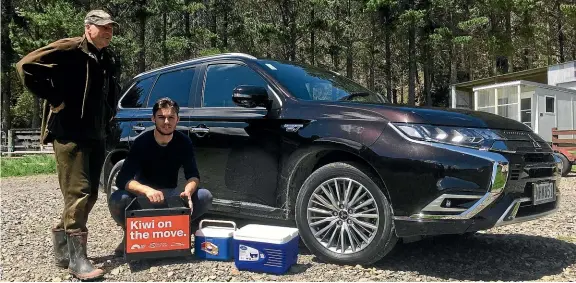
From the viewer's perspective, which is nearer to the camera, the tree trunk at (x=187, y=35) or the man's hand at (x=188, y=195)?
the man's hand at (x=188, y=195)

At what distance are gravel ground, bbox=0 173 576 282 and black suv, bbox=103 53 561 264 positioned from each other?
0.97 ft

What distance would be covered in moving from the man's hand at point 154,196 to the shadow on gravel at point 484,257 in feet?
5.71

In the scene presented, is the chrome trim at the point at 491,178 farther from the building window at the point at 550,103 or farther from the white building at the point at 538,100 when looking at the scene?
the building window at the point at 550,103

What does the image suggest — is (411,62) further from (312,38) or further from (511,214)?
(511,214)

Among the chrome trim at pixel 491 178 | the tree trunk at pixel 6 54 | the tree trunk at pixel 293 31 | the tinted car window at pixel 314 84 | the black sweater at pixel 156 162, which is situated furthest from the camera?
the tree trunk at pixel 293 31

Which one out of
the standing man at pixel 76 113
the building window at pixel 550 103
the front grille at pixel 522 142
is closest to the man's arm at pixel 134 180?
the standing man at pixel 76 113

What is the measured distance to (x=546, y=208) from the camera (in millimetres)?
3684

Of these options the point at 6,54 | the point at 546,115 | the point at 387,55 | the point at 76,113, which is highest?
the point at 387,55

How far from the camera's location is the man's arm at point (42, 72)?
3.26 meters

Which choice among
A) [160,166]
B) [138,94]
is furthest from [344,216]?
[138,94]

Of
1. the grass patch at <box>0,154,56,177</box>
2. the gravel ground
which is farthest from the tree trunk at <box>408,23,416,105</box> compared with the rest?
the gravel ground

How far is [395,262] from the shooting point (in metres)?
3.82

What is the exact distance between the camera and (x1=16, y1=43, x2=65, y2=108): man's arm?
10.7 feet

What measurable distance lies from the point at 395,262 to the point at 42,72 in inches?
117
